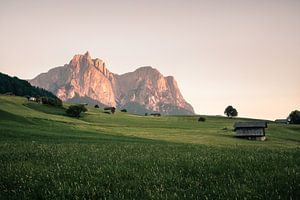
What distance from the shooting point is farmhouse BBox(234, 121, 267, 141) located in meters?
106

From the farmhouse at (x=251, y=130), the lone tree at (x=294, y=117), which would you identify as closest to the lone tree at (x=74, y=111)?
the farmhouse at (x=251, y=130)

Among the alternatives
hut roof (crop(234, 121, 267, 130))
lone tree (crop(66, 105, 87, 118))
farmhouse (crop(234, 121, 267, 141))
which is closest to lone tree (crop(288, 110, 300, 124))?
hut roof (crop(234, 121, 267, 130))

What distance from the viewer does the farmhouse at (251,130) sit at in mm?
105875

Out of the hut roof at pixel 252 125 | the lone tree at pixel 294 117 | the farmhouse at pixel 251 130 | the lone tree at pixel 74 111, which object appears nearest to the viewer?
the farmhouse at pixel 251 130

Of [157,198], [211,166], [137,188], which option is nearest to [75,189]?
[137,188]

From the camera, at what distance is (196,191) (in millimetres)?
10578

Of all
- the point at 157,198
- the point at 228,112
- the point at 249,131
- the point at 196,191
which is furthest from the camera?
the point at 228,112

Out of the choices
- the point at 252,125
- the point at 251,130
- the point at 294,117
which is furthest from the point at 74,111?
the point at 294,117

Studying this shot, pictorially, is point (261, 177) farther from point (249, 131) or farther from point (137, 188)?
point (249, 131)

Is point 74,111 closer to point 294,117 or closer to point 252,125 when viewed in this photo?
point 252,125

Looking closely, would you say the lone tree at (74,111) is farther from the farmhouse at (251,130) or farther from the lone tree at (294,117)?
the lone tree at (294,117)

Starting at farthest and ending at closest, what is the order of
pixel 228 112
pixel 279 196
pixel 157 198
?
pixel 228 112
pixel 157 198
pixel 279 196

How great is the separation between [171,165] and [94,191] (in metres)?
6.04

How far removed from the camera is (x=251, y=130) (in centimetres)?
10825
